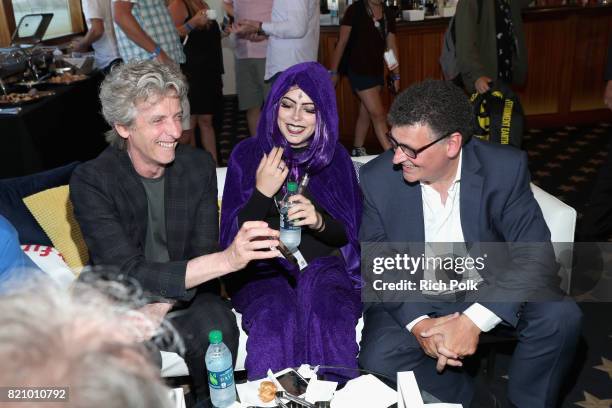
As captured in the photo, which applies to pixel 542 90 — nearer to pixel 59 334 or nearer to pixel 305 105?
pixel 305 105

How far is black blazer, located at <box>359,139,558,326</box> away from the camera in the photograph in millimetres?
2119

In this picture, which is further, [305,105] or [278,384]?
[305,105]

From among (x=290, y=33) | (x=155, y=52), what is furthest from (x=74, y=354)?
(x=290, y=33)

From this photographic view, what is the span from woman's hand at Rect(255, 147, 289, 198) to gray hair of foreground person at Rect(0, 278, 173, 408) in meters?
1.56

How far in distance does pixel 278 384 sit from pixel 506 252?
3.35 ft

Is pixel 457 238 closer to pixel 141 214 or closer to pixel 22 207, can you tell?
pixel 141 214

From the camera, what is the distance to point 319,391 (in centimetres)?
163

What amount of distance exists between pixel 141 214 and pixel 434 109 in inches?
43.7

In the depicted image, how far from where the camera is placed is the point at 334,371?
186 cm

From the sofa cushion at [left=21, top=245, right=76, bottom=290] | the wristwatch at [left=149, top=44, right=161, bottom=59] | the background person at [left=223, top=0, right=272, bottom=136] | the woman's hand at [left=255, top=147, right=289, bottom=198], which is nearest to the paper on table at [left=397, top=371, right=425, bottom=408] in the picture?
the woman's hand at [left=255, top=147, right=289, bottom=198]

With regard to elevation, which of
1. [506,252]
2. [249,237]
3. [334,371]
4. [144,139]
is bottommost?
[334,371]

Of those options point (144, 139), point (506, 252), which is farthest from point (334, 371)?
point (144, 139)

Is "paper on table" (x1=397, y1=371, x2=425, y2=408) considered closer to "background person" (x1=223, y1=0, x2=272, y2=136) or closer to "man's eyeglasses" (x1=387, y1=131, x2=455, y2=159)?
"man's eyeglasses" (x1=387, y1=131, x2=455, y2=159)

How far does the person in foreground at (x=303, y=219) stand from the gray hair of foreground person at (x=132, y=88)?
1.43 ft
